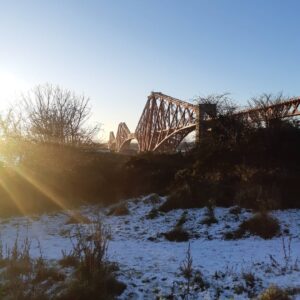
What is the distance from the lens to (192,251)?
8.39 meters

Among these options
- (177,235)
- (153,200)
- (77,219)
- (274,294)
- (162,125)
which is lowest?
(274,294)

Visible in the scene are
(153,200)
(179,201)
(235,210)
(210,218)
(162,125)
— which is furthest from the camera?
(162,125)

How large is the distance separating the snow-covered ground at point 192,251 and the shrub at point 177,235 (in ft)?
0.44

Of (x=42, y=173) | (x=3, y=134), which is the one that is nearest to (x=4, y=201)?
(x=42, y=173)

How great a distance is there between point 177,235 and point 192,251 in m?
1.38

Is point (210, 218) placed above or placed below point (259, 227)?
above

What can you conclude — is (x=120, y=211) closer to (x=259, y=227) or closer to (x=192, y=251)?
(x=259, y=227)

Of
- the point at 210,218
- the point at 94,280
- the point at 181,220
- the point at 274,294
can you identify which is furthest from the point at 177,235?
the point at 274,294

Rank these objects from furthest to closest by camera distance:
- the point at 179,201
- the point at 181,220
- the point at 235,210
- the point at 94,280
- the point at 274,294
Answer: the point at 179,201 → the point at 235,210 → the point at 181,220 → the point at 94,280 → the point at 274,294

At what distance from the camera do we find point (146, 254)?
818cm

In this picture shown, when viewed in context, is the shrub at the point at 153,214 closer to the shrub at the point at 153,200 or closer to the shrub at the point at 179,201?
the shrub at the point at 179,201

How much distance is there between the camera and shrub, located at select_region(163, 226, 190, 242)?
9.60 meters

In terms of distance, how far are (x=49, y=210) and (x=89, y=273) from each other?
8.35 metres

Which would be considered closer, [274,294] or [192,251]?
[274,294]
